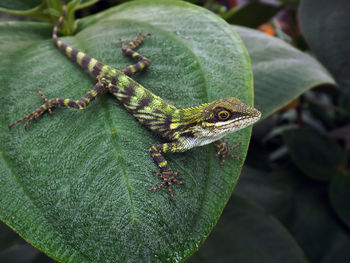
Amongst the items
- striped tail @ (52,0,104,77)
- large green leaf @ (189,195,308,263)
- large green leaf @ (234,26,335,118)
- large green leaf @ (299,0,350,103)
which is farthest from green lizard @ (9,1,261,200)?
large green leaf @ (299,0,350,103)

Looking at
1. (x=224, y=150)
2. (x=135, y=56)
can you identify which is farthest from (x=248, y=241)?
(x=135, y=56)

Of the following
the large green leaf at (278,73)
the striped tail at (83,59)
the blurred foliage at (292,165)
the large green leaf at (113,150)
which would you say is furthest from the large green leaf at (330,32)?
the striped tail at (83,59)

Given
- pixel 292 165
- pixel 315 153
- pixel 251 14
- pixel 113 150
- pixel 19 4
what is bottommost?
pixel 292 165

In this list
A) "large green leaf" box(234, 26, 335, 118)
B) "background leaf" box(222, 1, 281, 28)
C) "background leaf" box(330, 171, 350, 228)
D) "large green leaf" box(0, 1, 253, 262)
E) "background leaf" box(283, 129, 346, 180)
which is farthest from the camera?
"background leaf" box(222, 1, 281, 28)

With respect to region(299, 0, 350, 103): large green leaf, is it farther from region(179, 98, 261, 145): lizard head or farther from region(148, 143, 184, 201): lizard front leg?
region(148, 143, 184, 201): lizard front leg

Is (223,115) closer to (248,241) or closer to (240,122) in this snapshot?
(240,122)

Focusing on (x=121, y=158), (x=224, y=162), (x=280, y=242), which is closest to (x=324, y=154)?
(x=280, y=242)

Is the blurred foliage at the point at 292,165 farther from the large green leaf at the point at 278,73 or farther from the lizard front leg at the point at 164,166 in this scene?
the lizard front leg at the point at 164,166
